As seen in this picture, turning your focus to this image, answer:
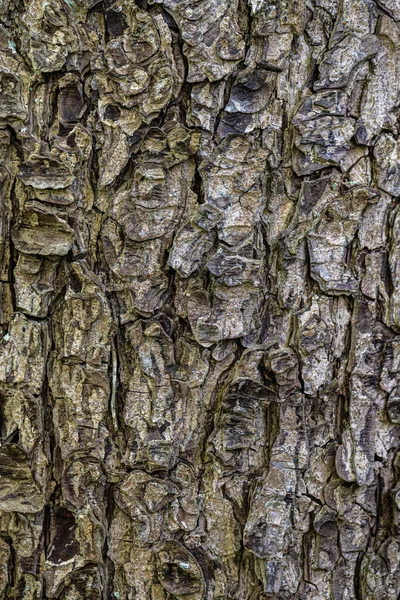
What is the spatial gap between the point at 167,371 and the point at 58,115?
56cm

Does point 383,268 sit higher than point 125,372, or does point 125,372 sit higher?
point 383,268

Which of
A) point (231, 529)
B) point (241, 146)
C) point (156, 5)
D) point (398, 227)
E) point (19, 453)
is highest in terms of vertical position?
point (156, 5)

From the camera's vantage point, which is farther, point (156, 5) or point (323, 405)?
point (323, 405)

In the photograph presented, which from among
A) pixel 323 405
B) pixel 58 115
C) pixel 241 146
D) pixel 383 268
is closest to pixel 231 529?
pixel 323 405

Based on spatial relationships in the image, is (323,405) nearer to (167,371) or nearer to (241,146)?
(167,371)

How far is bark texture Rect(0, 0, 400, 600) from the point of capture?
110 centimetres

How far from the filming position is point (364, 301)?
1.18 m

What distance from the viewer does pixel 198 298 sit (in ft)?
3.75

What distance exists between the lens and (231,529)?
118 cm

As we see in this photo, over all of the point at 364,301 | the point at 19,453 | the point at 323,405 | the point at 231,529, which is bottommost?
the point at 231,529

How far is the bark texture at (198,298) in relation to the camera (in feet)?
3.62

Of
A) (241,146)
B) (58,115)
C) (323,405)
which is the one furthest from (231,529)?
(58,115)

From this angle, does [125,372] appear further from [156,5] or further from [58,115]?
[156,5]

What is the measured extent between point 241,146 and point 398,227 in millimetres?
369
